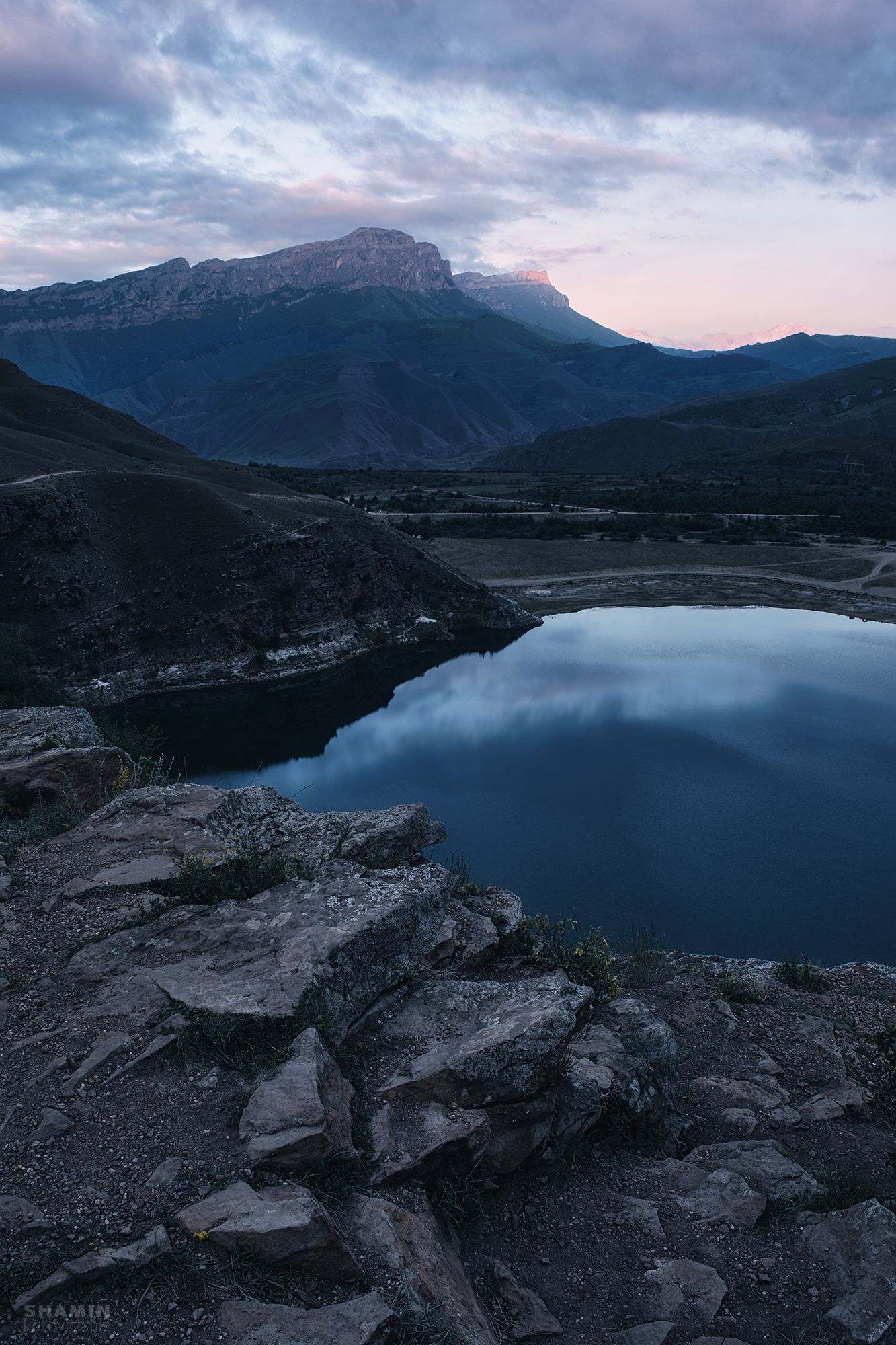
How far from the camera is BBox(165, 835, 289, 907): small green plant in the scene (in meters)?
9.16

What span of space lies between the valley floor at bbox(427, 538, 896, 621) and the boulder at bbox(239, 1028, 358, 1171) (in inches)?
1950

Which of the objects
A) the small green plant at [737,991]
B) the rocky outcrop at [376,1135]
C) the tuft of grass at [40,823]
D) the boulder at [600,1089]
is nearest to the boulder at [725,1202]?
the rocky outcrop at [376,1135]

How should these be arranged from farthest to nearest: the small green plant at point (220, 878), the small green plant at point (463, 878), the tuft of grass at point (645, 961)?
the tuft of grass at point (645, 961)
the small green plant at point (463, 878)
the small green plant at point (220, 878)

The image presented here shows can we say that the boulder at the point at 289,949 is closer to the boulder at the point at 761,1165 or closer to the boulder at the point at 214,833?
the boulder at the point at 214,833

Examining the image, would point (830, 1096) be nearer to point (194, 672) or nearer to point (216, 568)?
point (194, 672)

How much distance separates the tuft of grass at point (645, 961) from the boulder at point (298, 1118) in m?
7.38

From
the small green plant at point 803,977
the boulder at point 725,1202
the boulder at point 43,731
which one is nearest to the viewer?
the boulder at point 725,1202

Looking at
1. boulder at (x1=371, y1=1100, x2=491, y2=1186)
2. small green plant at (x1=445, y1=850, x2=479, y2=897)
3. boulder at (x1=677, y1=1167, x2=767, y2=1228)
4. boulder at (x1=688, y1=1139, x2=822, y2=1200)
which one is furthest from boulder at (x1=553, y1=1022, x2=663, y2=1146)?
small green plant at (x1=445, y1=850, x2=479, y2=897)

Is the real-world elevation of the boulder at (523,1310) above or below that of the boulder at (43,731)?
below

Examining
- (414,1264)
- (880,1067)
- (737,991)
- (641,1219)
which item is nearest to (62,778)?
(414,1264)

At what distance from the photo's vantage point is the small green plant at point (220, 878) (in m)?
9.16

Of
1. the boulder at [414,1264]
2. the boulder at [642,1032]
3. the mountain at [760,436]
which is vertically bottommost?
the boulder at [642,1032]

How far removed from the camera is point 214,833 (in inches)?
422

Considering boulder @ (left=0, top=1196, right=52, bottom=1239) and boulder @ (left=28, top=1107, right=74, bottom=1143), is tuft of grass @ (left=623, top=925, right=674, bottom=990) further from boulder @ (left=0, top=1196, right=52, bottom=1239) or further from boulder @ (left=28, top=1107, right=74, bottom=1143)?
boulder @ (left=0, top=1196, right=52, bottom=1239)
